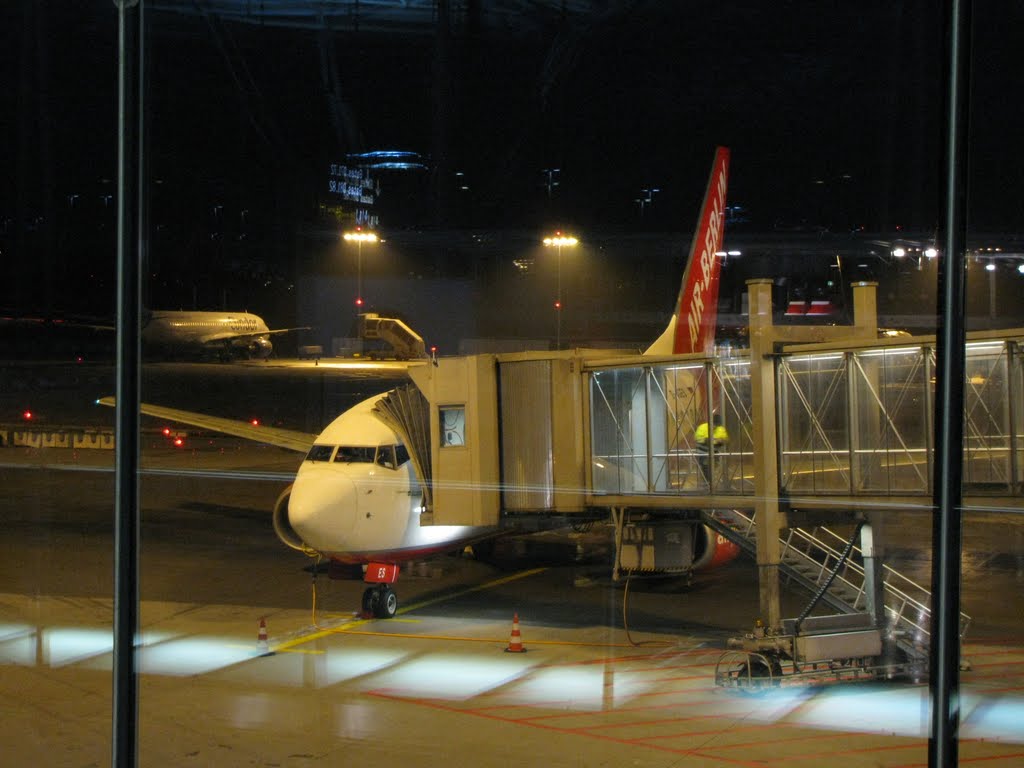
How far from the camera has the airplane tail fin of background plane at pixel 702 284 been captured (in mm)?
17000

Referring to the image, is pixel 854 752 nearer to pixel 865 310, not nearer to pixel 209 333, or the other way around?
pixel 865 310

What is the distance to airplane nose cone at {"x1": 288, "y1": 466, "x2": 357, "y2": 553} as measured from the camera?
1208cm

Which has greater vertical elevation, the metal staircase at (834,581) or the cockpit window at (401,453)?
the cockpit window at (401,453)

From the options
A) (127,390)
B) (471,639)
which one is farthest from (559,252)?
(127,390)

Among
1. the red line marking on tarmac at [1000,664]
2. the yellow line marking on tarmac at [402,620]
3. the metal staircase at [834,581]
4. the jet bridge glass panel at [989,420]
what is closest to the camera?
the jet bridge glass panel at [989,420]

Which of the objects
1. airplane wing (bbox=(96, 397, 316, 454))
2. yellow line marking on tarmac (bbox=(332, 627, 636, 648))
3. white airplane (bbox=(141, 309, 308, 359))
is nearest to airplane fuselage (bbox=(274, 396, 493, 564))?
yellow line marking on tarmac (bbox=(332, 627, 636, 648))

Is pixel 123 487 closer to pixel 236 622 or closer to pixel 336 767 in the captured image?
pixel 336 767

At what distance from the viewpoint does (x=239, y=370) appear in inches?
1273

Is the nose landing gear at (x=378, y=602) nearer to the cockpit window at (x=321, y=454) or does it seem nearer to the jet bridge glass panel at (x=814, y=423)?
the cockpit window at (x=321, y=454)

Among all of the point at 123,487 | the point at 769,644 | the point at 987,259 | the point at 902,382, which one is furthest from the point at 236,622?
the point at 987,259

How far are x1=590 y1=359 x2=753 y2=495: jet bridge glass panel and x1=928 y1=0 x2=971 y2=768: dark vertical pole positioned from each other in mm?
5216

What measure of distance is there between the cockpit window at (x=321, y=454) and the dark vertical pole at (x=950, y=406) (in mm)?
9083

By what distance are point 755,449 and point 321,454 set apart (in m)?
5.64

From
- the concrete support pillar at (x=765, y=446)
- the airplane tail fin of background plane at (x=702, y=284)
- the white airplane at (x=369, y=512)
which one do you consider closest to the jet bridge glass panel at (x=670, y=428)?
the concrete support pillar at (x=765, y=446)
